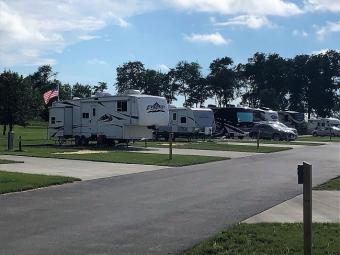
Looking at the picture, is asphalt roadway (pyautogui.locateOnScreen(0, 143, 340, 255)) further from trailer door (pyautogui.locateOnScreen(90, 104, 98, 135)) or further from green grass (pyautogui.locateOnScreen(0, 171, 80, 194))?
trailer door (pyautogui.locateOnScreen(90, 104, 98, 135))

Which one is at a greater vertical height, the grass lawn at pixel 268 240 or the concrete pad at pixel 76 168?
the concrete pad at pixel 76 168

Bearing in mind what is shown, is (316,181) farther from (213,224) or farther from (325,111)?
(325,111)

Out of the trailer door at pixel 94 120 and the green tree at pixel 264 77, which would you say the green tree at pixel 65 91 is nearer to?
the green tree at pixel 264 77

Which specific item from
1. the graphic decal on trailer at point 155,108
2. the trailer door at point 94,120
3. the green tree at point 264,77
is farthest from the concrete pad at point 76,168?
the green tree at point 264,77

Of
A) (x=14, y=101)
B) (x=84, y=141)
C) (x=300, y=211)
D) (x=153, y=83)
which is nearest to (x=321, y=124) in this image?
(x=14, y=101)

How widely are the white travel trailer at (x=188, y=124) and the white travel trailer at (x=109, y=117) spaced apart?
38.1 ft

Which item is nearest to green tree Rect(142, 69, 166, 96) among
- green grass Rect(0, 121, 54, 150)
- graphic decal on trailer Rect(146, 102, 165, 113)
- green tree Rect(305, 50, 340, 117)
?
green tree Rect(305, 50, 340, 117)

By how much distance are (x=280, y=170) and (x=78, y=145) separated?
18014 millimetres

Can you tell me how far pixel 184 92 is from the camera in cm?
Result: 11388

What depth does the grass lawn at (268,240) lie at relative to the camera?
6863mm

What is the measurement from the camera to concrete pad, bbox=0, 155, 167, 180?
55.4ft

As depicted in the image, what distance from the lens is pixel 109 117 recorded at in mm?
32594

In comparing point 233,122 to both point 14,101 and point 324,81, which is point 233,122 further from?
point 324,81

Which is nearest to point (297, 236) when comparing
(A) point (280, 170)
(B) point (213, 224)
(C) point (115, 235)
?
(B) point (213, 224)
